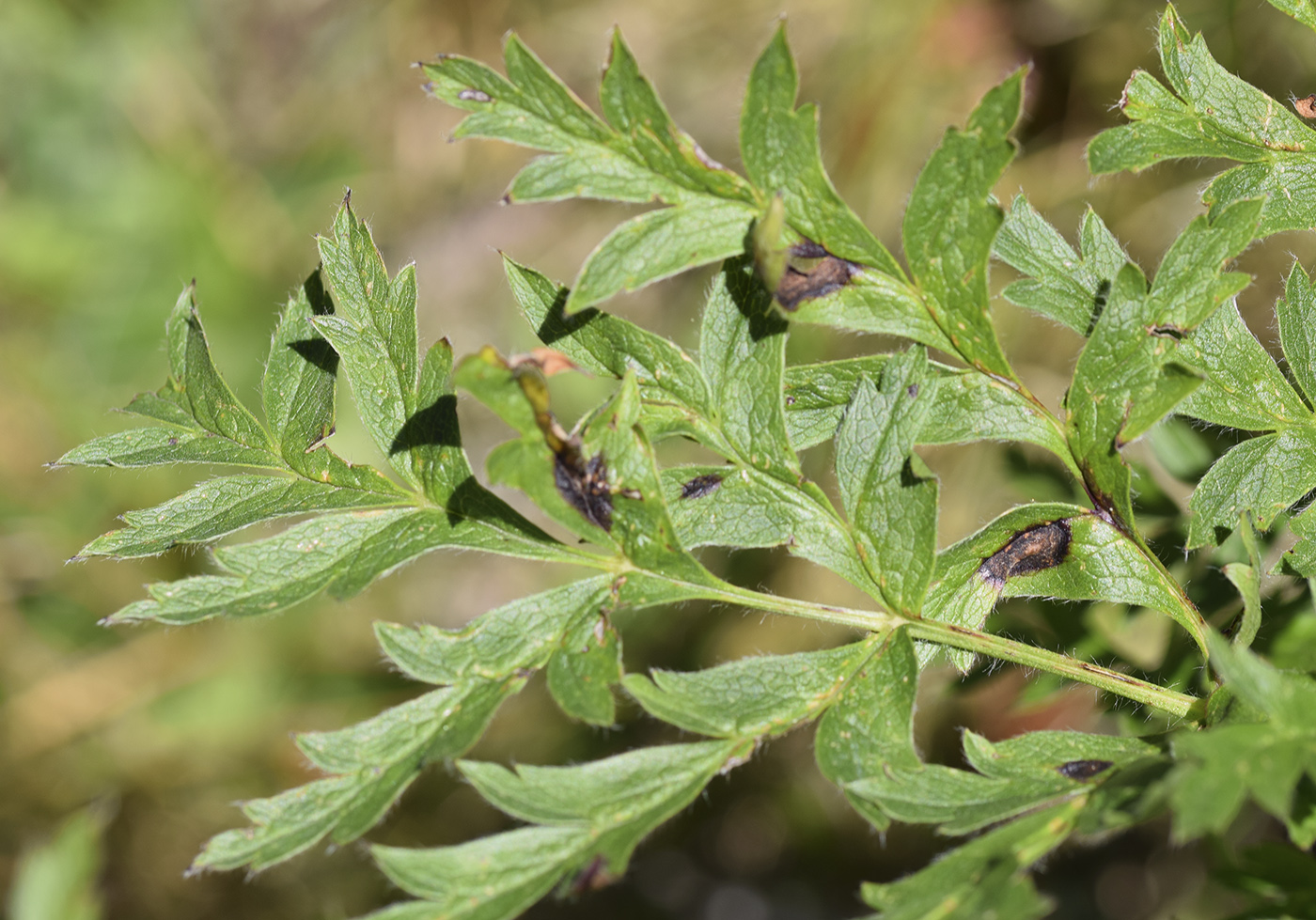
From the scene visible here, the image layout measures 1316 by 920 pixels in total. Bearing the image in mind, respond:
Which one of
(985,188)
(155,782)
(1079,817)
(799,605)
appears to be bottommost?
(155,782)

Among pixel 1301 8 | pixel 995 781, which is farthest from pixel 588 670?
pixel 1301 8

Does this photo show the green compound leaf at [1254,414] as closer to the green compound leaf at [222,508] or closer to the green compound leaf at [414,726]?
the green compound leaf at [414,726]

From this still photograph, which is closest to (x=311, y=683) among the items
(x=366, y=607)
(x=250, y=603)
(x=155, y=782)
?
(x=366, y=607)

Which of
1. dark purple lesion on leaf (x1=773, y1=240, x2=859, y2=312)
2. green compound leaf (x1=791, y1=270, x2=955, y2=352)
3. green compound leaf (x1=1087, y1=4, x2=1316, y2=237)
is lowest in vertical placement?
green compound leaf (x1=791, y1=270, x2=955, y2=352)

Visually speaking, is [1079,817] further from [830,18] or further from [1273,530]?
[830,18]

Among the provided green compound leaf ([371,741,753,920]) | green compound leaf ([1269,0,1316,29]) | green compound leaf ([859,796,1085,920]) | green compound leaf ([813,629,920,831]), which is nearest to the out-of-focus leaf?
green compound leaf ([371,741,753,920])

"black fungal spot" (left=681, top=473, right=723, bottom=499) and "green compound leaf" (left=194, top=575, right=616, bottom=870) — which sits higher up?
"black fungal spot" (left=681, top=473, right=723, bottom=499)

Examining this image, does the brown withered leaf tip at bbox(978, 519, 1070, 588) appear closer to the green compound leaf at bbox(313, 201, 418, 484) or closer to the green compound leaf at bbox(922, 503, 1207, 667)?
the green compound leaf at bbox(922, 503, 1207, 667)

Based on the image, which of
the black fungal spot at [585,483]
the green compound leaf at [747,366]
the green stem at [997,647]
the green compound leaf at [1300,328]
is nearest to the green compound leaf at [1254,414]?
the green compound leaf at [1300,328]
